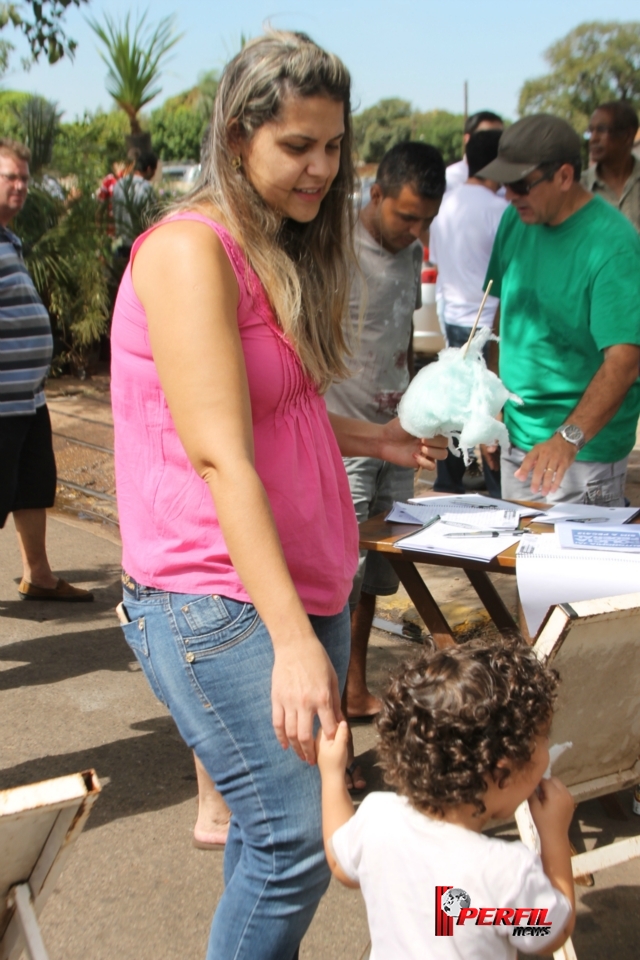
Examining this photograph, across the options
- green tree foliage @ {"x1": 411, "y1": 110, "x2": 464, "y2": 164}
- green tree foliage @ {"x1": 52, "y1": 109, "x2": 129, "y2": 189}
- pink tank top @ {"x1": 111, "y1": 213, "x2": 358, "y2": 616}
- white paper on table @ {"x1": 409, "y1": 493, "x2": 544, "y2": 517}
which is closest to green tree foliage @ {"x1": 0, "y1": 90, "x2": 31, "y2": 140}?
green tree foliage @ {"x1": 52, "y1": 109, "x2": 129, "y2": 189}

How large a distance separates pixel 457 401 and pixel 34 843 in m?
1.64

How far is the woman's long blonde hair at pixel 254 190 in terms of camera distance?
1688 millimetres

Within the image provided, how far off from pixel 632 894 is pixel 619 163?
5302mm

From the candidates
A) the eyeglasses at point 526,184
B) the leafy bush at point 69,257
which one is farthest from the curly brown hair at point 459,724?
the leafy bush at point 69,257

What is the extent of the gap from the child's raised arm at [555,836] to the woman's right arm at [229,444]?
41cm

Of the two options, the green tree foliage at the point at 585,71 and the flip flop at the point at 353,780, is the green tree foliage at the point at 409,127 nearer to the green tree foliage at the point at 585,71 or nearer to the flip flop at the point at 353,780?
the green tree foliage at the point at 585,71

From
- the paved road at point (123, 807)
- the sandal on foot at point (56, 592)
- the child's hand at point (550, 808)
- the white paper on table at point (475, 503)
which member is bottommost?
the sandal on foot at point (56, 592)

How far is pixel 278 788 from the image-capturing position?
5.37 ft

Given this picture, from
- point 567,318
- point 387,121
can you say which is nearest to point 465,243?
point 567,318

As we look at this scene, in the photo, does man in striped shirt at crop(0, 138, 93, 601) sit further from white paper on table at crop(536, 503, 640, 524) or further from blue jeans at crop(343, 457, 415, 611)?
white paper on table at crop(536, 503, 640, 524)

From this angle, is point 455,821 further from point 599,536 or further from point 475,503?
point 475,503

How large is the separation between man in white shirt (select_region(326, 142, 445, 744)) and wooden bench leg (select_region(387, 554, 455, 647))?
0.25 m

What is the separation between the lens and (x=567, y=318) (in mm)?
3475

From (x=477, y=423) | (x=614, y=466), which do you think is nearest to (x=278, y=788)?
(x=477, y=423)
